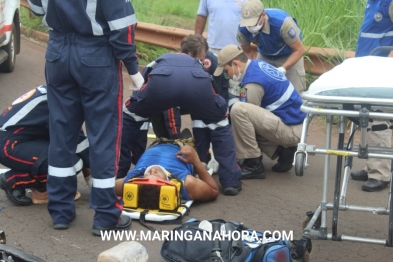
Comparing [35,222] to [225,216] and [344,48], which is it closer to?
[225,216]

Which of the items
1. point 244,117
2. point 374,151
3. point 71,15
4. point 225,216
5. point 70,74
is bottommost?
point 225,216

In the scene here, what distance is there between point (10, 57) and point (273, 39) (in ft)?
13.8

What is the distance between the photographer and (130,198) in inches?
210

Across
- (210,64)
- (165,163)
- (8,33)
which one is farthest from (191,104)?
(8,33)

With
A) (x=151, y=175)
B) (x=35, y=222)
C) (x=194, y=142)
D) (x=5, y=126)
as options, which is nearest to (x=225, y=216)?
(x=151, y=175)

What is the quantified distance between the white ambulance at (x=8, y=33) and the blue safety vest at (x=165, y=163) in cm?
383

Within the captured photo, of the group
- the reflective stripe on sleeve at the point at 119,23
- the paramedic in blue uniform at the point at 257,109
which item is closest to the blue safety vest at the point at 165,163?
the paramedic in blue uniform at the point at 257,109

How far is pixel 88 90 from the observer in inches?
189

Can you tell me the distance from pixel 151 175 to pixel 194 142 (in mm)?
979

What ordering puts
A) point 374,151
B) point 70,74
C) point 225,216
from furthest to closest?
point 225,216 < point 70,74 < point 374,151

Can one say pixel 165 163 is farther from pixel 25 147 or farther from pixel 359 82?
pixel 359 82

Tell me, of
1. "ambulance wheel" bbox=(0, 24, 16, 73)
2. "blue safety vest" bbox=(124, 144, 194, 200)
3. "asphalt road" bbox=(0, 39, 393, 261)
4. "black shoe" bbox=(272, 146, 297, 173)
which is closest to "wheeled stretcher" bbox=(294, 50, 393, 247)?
"asphalt road" bbox=(0, 39, 393, 261)

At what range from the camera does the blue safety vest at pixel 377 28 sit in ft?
20.4

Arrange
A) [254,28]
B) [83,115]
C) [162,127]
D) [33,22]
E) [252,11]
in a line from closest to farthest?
[83,115]
[162,127]
[252,11]
[254,28]
[33,22]
